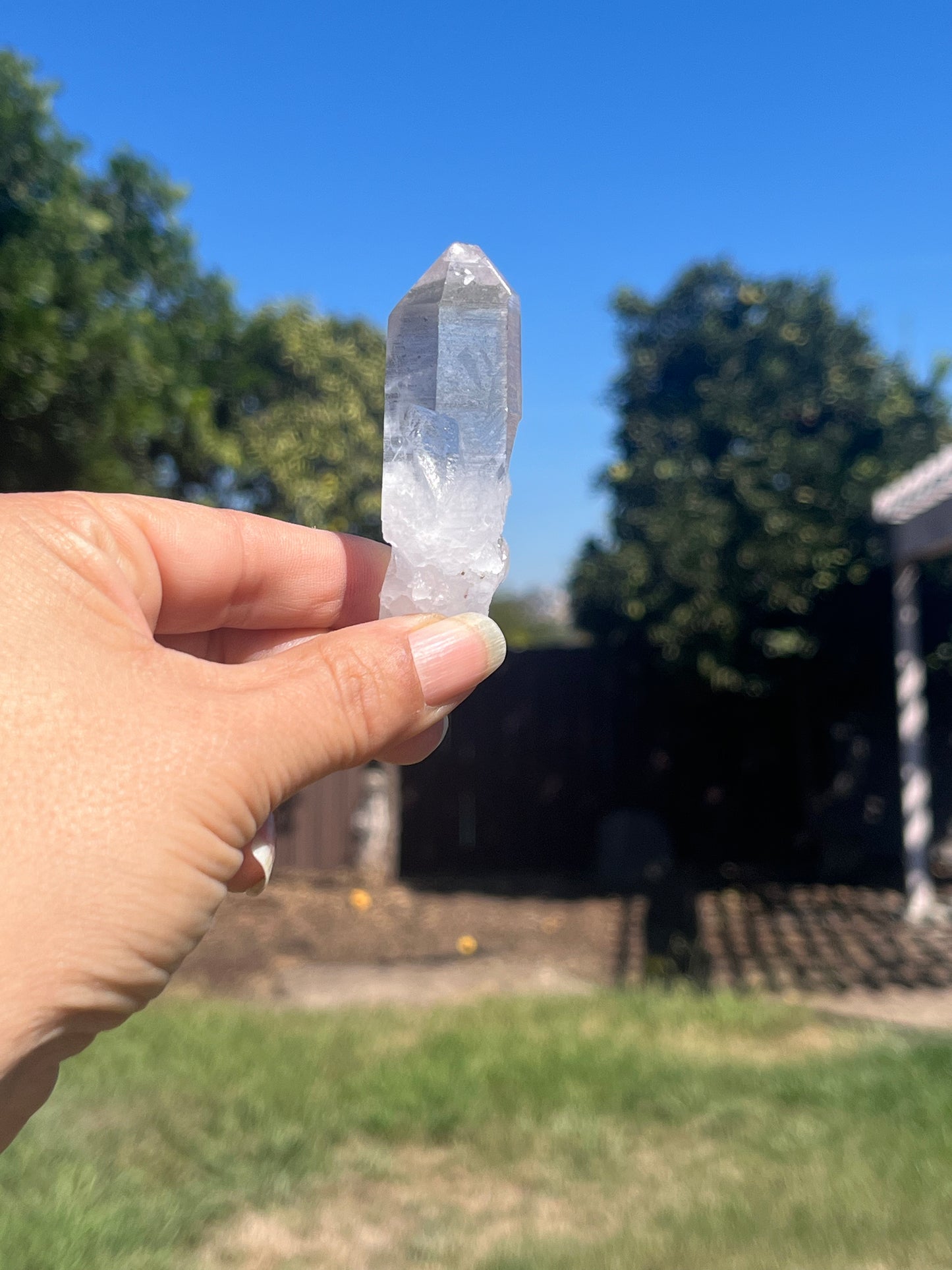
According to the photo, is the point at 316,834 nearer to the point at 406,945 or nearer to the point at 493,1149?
the point at 406,945

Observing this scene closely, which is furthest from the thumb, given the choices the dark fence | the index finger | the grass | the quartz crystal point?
the dark fence

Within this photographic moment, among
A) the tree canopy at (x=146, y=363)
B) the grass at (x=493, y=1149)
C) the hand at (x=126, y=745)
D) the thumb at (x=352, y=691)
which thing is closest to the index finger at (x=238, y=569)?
the hand at (x=126, y=745)

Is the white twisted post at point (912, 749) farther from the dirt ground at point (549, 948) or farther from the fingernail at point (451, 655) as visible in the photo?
the fingernail at point (451, 655)

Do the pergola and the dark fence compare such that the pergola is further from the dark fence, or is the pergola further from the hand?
the hand

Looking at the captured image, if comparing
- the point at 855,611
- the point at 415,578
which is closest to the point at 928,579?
the point at 855,611

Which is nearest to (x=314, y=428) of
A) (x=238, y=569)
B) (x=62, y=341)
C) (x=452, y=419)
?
(x=62, y=341)

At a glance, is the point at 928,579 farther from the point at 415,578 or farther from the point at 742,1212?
the point at 415,578
